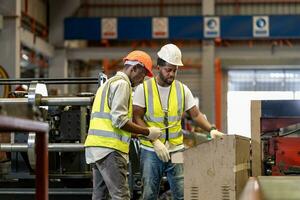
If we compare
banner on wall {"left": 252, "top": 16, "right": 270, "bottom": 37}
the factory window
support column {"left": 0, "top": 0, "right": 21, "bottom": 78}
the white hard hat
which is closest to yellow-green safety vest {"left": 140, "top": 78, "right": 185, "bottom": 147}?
the white hard hat

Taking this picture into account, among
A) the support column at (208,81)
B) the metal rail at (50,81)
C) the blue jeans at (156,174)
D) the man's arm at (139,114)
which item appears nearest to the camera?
the blue jeans at (156,174)

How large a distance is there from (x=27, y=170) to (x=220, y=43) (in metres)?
11.5

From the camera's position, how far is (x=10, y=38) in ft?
41.8

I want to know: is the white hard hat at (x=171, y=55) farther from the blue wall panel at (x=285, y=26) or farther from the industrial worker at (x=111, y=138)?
the blue wall panel at (x=285, y=26)

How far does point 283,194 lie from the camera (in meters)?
2.18

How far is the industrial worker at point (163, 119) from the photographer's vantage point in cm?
495

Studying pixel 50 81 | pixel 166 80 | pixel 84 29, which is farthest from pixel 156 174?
pixel 84 29

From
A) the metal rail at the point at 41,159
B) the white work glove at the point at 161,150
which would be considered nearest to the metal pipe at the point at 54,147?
the white work glove at the point at 161,150

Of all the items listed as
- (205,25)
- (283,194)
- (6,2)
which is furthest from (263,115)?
(205,25)

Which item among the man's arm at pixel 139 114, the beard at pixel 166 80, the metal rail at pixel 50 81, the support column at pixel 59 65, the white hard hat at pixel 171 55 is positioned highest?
the support column at pixel 59 65

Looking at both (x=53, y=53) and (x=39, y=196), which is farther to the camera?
(x=53, y=53)

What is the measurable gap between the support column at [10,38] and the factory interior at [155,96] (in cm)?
2

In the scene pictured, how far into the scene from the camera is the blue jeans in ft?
16.1

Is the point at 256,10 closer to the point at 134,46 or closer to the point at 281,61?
the point at 281,61
